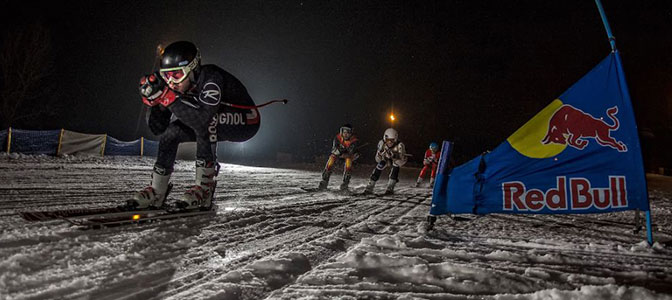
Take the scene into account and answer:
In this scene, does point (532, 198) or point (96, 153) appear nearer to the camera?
point (532, 198)

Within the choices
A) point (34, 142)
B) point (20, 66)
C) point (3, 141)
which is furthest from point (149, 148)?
point (20, 66)

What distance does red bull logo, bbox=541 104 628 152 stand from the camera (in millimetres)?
3385

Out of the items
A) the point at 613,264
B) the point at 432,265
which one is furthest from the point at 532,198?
the point at 432,265

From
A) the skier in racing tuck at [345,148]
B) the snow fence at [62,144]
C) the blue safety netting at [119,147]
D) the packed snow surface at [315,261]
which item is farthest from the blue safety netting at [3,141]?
the packed snow surface at [315,261]

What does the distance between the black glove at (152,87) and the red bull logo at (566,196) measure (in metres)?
3.66

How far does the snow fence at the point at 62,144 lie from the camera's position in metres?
16.2

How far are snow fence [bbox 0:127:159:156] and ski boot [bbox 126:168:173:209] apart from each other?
1693 centimetres

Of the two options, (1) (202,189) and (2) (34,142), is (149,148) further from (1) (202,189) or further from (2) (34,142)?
(1) (202,189)

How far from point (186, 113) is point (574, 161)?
13.0ft

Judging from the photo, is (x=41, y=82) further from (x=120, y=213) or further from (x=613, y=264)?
(x=613, y=264)

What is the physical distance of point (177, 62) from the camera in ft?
13.1

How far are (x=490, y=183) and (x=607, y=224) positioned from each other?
8.02 feet

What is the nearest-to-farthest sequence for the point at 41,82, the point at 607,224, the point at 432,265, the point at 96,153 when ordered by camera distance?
the point at 432,265 → the point at 607,224 → the point at 96,153 → the point at 41,82

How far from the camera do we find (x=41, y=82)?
32.2 m
